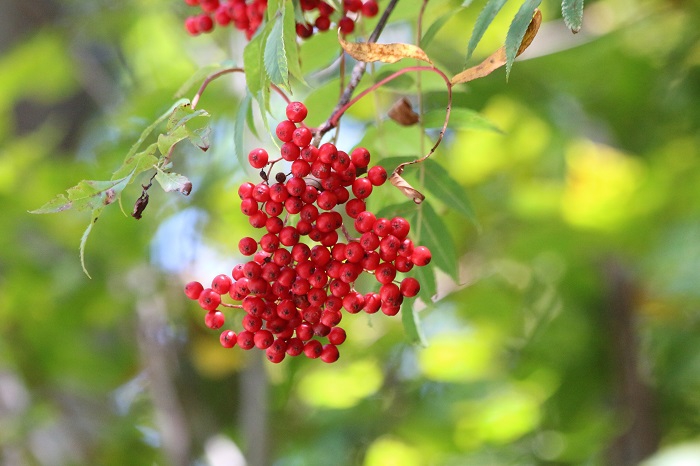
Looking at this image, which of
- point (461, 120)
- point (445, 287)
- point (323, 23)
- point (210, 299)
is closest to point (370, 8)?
point (323, 23)

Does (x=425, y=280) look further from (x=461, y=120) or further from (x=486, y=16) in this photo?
(x=486, y=16)

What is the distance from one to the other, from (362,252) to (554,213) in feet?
4.28

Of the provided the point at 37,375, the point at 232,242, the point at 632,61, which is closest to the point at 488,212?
the point at 632,61

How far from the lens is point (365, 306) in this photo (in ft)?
2.47

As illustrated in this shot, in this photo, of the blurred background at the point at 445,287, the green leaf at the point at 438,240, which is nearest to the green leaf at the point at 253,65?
the green leaf at the point at 438,240

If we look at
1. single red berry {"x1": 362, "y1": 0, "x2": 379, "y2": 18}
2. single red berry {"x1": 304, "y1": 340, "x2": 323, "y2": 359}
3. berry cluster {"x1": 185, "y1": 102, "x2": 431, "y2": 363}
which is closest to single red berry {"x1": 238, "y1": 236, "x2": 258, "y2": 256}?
berry cluster {"x1": 185, "y1": 102, "x2": 431, "y2": 363}

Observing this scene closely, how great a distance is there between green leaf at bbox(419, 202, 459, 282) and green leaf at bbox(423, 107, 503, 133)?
0.31 feet

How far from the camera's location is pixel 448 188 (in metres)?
0.87

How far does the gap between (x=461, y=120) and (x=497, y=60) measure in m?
0.19

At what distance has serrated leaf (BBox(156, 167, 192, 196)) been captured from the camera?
0.62 metres

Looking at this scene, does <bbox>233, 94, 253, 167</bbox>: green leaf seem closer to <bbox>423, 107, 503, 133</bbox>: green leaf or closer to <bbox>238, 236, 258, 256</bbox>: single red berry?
<bbox>238, 236, 258, 256</bbox>: single red berry

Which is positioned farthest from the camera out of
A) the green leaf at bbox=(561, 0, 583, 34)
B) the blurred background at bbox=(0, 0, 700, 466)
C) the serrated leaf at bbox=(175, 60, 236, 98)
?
the blurred background at bbox=(0, 0, 700, 466)

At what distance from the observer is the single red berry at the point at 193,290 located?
0.82m

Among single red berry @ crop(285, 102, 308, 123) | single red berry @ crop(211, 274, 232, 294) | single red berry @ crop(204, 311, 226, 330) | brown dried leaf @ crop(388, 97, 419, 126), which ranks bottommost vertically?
single red berry @ crop(204, 311, 226, 330)
